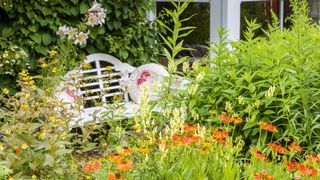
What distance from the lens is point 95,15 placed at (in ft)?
13.9

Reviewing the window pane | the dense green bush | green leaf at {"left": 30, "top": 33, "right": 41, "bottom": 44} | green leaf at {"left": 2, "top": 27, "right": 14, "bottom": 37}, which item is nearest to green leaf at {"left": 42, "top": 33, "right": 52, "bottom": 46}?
green leaf at {"left": 30, "top": 33, "right": 41, "bottom": 44}

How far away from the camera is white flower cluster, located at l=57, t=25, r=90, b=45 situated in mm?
4081

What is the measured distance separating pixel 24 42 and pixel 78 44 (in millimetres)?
467

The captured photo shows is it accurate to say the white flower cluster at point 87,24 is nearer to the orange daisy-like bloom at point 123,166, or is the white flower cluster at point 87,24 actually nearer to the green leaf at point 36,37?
the green leaf at point 36,37

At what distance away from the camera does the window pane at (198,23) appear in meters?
5.04

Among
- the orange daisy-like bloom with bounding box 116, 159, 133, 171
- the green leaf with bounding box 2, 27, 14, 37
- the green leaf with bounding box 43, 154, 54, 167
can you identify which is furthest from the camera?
the green leaf with bounding box 2, 27, 14, 37

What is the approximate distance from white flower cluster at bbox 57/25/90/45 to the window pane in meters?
1.05

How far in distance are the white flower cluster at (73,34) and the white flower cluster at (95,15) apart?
0.12m

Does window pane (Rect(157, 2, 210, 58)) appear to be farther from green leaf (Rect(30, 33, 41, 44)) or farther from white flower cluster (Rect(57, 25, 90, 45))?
green leaf (Rect(30, 33, 41, 44))

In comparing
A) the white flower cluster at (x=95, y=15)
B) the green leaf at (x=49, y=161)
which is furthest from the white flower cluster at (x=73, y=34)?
the green leaf at (x=49, y=161)

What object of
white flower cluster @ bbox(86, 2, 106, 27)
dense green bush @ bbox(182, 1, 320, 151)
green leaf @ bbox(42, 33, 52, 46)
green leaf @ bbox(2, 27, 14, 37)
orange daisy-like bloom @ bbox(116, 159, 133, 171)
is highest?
white flower cluster @ bbox(86, 2, 106, 27)

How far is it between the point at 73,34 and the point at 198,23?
149 cm

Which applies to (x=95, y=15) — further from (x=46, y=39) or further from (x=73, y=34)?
(x=46, y=39)

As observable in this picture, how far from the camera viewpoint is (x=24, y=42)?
4020mm
